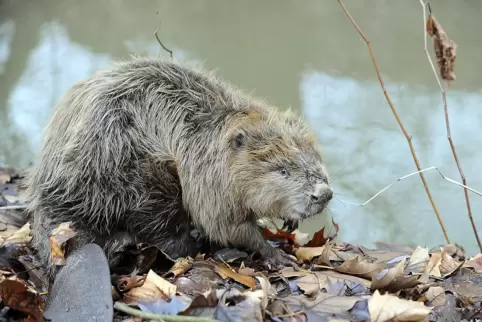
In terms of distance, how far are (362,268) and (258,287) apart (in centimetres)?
47

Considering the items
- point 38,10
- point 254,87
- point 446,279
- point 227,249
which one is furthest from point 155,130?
point 38,10

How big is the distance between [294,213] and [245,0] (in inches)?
177

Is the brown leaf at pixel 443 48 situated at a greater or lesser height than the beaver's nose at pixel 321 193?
greater

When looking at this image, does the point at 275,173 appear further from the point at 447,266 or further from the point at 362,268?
the point at 447,266

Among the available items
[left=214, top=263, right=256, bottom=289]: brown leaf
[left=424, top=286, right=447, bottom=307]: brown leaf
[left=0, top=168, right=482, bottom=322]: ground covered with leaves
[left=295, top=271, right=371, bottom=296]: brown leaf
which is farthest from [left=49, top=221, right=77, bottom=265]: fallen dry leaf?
[left=424, top=286, right=447, bottom=307]: brown leaf

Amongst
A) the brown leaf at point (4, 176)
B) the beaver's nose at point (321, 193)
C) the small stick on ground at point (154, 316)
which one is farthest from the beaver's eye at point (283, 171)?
the brown leaf at point (4, 176)

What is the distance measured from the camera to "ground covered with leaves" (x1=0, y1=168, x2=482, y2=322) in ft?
5.62

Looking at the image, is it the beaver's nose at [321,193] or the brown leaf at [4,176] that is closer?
the beaver's nose at [321,193]

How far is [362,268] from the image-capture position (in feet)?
7.02

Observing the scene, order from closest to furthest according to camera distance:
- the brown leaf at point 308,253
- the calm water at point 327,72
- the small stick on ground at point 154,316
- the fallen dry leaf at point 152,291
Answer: the small stick on ground at point 154,316
the fallen dry leaf at point 152,291
the brown leaf at point 308,253
the calm water at point 327,72

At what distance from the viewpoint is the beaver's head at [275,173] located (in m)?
2.31

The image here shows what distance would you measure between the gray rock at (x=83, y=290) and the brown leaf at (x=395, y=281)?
99 centimetres

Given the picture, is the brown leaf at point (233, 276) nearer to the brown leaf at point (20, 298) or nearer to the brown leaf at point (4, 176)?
the brown leaf at point (20, 298)

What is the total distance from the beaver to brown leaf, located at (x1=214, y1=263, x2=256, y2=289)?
0.24 meters
